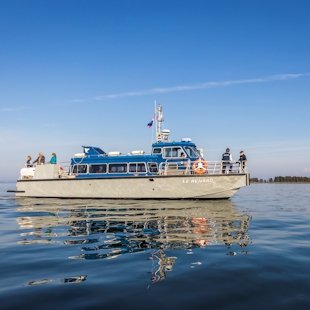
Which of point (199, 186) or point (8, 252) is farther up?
point (199, 186)

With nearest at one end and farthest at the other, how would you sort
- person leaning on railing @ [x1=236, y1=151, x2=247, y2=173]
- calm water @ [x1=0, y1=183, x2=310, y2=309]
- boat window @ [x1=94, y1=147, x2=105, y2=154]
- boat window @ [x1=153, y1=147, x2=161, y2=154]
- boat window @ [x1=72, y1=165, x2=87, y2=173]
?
calm water @ [x1=0, y1=183, x2=310, y2=309] < person leaning on railing @ [x1=236, y1=151, x2=247, y2=173] < boat window @ [x1=153, y1=147, x2=161, y2=154] < boat window @ [x1=72, y1=165, x2=87, y2=173] < boat window @ [x1=94, y1=147, x2=105, y2=154]

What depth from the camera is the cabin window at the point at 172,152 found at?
2073 cm

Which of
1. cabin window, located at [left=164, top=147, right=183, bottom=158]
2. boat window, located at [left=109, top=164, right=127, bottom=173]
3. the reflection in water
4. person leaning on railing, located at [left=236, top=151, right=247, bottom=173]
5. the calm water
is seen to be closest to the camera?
the calm water

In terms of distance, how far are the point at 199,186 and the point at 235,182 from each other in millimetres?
2103

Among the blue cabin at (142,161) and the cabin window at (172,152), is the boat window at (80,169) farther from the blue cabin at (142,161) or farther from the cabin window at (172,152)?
the cabin window at (172,152)

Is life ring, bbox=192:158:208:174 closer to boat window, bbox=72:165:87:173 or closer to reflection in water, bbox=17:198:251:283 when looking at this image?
reflection in water, bbox=17:198:251:283

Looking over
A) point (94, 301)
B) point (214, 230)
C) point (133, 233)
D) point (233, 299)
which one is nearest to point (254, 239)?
point (214, 230)

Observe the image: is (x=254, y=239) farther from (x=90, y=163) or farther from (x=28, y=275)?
(x=90, y=163)

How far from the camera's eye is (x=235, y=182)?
18359mm

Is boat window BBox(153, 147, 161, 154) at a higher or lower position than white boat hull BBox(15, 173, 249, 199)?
higher

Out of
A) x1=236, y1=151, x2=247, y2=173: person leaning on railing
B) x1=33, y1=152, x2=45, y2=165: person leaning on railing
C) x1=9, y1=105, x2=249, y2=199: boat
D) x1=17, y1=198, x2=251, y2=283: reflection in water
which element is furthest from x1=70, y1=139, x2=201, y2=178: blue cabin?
x1=17, y1=198, x2=251, y2=283: reflection in water

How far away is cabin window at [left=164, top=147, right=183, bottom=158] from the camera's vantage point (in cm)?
2073

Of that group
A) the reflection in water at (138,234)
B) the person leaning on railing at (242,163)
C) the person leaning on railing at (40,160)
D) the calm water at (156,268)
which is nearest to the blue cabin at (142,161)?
the person leaning on railing at (40,160)

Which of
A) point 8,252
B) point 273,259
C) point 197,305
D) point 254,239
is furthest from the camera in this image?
point 254,239
